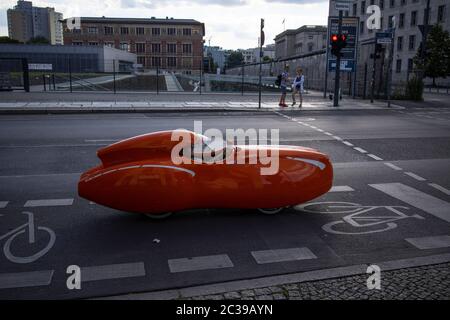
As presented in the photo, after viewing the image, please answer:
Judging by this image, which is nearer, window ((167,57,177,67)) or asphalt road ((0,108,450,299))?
asphalt road ((0,108,450,299))

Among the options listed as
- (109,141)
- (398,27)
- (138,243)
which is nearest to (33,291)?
(138,243)

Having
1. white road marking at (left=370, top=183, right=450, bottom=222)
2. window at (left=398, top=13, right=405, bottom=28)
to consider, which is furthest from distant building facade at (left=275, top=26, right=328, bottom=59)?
white road marking at (left=370, top=183, right=450, bottom=222)

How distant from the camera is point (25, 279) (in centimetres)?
406

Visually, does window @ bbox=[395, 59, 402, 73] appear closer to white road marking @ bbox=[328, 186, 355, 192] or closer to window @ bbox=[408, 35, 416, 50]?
window @ bbox=[408, 35, 416, 50]

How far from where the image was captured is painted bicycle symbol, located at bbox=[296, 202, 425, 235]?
545 cm

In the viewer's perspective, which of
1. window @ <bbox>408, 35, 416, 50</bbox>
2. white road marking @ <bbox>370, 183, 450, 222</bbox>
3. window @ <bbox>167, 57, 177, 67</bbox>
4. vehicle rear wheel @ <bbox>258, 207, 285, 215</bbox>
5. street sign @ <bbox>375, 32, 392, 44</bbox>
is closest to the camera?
vehicle rear wheel @ <bbox>258, 207, 285, 215</bbox>

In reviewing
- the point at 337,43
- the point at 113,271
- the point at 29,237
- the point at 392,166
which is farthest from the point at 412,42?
the point at 113,271

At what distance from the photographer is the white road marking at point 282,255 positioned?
4.53m

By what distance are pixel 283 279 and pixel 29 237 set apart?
299cm

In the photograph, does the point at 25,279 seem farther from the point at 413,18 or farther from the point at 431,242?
the point at 413,18

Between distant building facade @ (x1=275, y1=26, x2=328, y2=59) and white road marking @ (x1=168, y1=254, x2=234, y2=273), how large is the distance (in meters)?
119

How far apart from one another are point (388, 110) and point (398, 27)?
58.5 m

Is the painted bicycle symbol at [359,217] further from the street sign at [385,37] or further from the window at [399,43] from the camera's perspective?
the window at [399,43]

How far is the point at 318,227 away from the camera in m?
5.50
